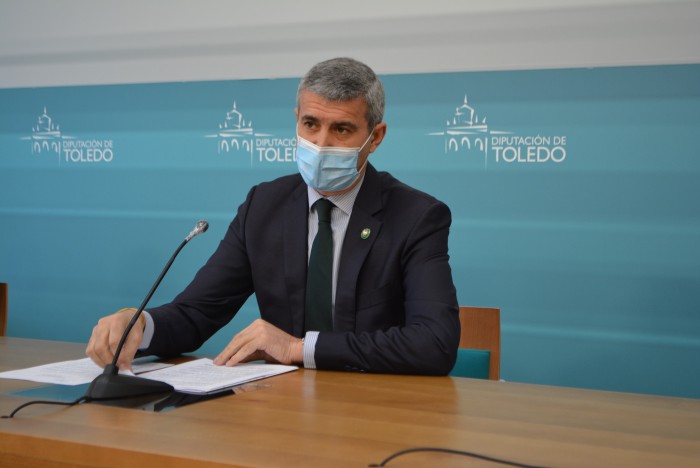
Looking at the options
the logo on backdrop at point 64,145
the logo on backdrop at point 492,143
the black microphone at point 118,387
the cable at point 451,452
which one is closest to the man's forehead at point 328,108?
the black microphone at point 118,387

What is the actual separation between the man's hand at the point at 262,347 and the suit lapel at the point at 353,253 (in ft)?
0.94

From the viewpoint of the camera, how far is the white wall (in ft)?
10.8

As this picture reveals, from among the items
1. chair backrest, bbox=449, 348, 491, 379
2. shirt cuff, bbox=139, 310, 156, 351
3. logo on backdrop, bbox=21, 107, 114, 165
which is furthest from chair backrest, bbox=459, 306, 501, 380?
logo on backdrop, bbox=21, 107, 114, 165

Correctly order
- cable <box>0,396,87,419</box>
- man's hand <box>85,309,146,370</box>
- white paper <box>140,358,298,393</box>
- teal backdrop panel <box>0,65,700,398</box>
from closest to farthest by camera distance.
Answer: cable <box>0,396,87,419</box> < white paper <box>140,358,298,393</box> < man's hand <box>85,309,146,370</box> < teal backdrop panel <box>0,65,700,398</box>

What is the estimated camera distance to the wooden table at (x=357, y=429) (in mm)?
1048

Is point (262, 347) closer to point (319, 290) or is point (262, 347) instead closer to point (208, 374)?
point (208, 374)

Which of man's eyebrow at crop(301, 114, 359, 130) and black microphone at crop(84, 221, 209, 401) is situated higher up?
man's eyebrow at crop(301, 114, 359, 130)

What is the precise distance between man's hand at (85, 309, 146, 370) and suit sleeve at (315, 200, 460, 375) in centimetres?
42

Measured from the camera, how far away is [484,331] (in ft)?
7.88

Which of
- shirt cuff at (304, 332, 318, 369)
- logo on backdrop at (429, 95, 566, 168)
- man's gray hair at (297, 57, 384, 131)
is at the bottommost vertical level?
shirt cuff at (304, 332, 318, 369)

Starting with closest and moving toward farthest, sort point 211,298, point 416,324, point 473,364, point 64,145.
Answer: point 416,324, point 211,298, point 473,364, point 64,145

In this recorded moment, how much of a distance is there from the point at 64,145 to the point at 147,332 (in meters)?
2.79

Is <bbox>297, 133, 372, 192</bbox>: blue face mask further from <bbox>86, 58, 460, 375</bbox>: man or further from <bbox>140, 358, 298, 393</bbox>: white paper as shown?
<bbox>140, 358, 298, 393</bbox>: white paper

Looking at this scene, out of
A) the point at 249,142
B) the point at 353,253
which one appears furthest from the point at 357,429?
the point at 249,142
